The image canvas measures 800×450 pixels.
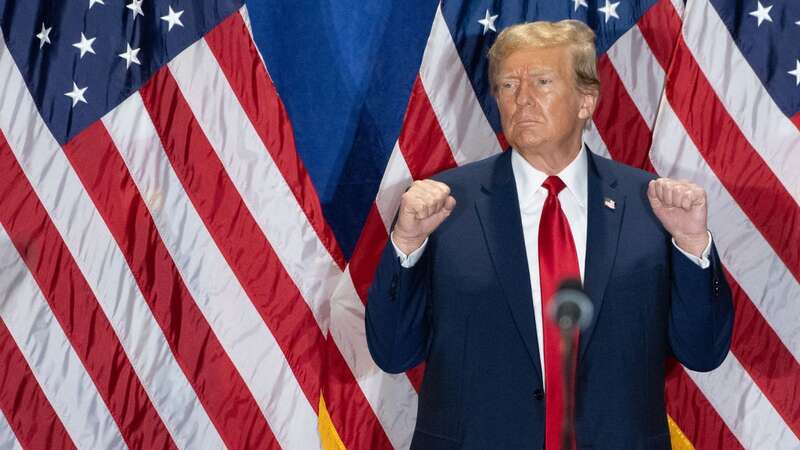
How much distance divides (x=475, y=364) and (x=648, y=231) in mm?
405

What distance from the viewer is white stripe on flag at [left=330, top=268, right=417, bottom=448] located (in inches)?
Answer: 106

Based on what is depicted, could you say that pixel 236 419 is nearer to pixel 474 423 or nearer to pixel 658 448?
pixel 474 423

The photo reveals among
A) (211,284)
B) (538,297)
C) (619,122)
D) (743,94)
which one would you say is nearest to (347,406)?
(211,284)

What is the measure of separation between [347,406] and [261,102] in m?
0.82

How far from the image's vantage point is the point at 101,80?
2.82 metres

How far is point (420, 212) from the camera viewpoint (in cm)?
176

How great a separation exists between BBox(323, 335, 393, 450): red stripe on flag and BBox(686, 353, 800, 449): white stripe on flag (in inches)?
31.8

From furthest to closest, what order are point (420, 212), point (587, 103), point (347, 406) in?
point (347, 406) → point (587, 103) → point (420, 212)

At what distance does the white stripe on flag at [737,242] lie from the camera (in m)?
2.59

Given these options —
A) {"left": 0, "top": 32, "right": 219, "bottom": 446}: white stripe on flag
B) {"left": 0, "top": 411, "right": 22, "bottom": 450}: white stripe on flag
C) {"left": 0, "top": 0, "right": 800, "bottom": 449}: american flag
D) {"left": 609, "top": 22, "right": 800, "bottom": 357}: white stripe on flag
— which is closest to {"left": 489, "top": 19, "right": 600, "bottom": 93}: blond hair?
{"left": 609, "top": 22, "right": 800, "bottom": 357}: white stripe on flag

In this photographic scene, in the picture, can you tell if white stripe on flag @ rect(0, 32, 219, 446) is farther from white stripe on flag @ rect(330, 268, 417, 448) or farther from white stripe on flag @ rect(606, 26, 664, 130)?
white stripe on flag @ rect(606, 26, 664, 130)

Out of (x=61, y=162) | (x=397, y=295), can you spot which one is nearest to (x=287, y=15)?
(x=61, y=162)

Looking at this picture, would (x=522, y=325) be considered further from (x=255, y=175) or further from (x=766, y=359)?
(x=255, y=175)

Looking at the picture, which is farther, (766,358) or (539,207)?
(766,358)
